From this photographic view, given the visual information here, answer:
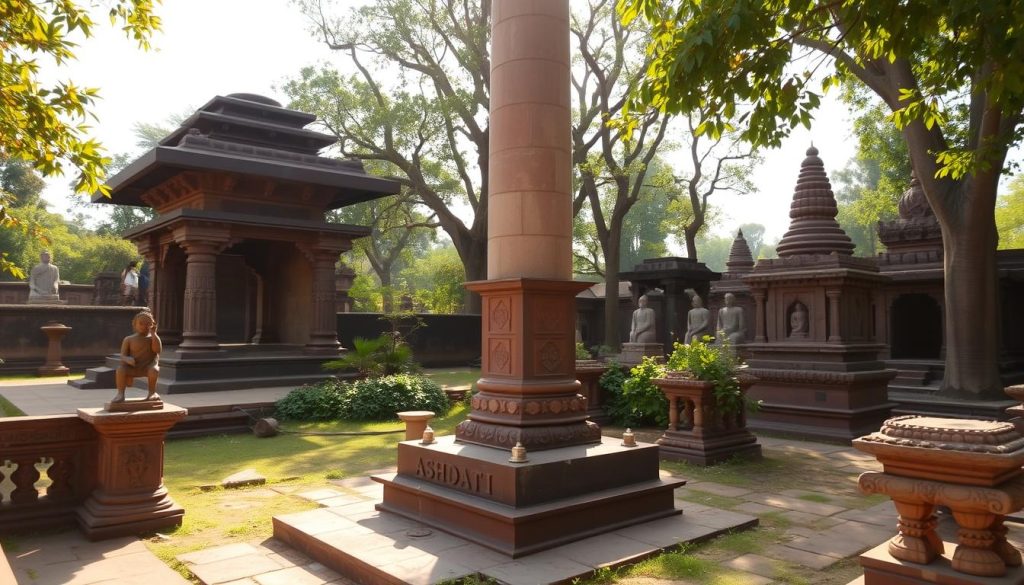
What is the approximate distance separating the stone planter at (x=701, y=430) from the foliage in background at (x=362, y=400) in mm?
5303

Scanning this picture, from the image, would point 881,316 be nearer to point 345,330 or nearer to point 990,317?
point 990,317

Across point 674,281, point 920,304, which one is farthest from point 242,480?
point 920,304

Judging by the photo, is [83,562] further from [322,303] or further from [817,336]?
[817,336]

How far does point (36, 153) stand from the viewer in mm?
6441

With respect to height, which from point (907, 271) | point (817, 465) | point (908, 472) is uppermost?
point (907, 271)

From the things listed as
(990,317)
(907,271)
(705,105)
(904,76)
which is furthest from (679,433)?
(907,271)

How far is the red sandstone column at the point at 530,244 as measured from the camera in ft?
19.2

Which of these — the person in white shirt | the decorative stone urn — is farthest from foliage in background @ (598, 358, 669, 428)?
the person in white shirt

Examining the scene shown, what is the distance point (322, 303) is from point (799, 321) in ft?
34.3

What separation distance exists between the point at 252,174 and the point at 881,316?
50.1 ft

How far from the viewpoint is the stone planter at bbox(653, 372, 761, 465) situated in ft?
29.3

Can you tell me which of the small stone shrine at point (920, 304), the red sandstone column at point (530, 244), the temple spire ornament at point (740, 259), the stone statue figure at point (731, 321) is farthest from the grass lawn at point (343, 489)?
the temple spire ornament at point (740, 259)

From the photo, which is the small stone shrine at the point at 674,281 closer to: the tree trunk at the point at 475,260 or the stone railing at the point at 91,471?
the tree trunk at the point at 475,260

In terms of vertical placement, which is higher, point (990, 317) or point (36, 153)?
point (36, 153)
